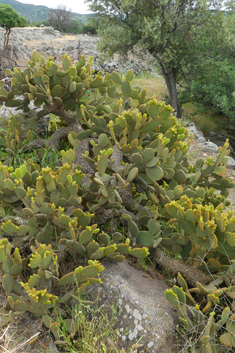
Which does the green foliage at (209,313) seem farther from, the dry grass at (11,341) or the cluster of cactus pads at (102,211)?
the dry grass at (11,341)

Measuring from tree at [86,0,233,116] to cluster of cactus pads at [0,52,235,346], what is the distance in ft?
23.7

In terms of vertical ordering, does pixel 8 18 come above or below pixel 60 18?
below

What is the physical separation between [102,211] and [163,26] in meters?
8.63

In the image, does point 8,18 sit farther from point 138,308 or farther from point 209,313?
point 209,313

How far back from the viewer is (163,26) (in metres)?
8.78

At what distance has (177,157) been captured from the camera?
224 cm

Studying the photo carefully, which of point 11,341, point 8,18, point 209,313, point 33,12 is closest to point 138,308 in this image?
point 209,313

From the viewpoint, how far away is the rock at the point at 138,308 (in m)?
1.50

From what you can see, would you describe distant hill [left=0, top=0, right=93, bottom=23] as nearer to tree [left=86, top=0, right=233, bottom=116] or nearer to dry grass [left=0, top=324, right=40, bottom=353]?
tree [left=86, top=0, right=233, bottom=116]

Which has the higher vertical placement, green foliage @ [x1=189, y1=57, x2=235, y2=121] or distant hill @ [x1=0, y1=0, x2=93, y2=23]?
distant hill @ [x1=0, y1=0, x2=93, y2=23]

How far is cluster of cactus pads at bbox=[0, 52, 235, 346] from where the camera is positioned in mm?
1469

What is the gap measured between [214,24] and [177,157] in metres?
8.88

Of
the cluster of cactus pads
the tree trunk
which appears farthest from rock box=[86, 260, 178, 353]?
the tree trunk

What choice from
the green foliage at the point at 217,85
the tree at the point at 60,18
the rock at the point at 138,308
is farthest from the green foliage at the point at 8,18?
the rock at the point at 138,308
